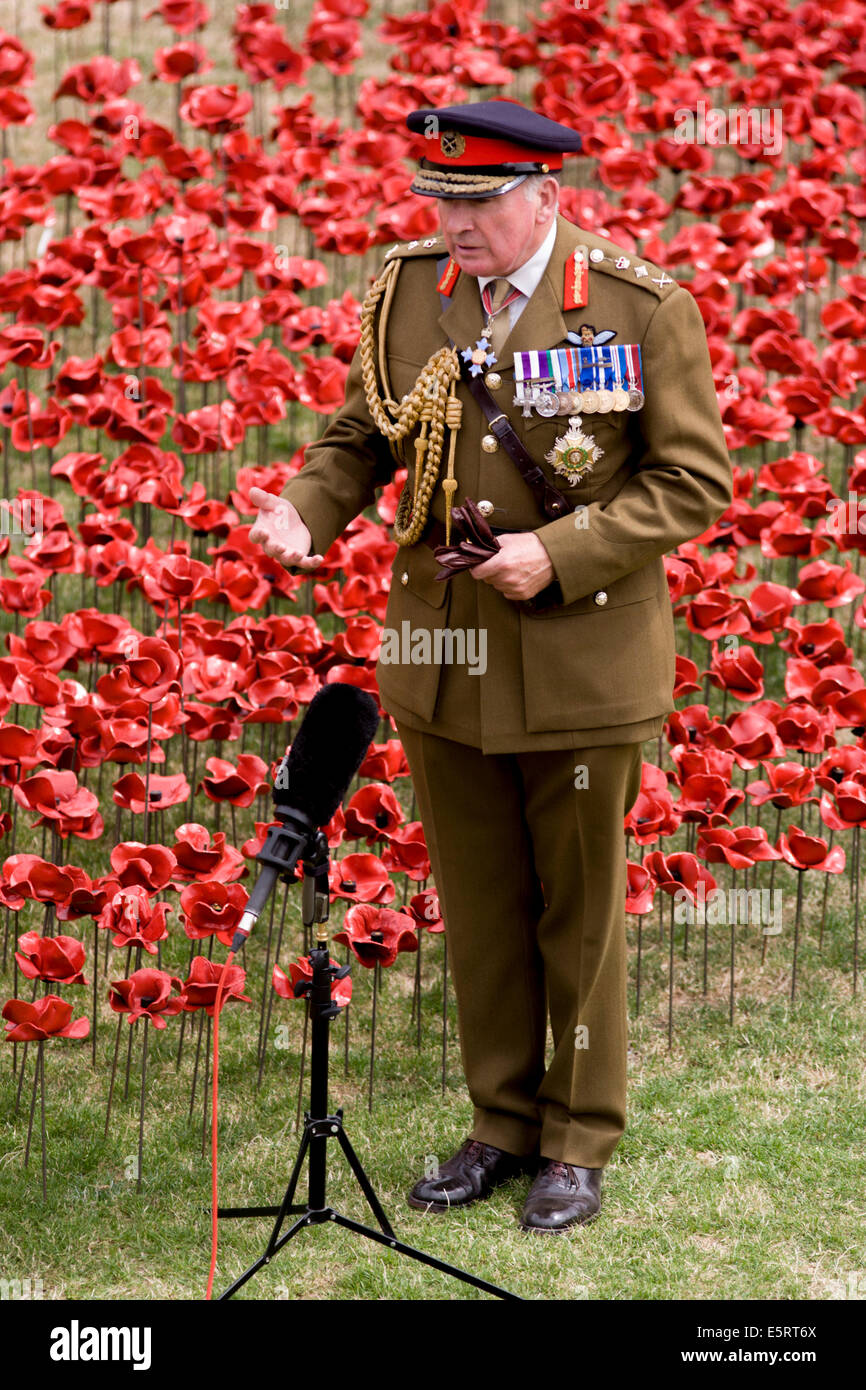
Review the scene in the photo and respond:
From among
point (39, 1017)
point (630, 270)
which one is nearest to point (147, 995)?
point (39, 1017)

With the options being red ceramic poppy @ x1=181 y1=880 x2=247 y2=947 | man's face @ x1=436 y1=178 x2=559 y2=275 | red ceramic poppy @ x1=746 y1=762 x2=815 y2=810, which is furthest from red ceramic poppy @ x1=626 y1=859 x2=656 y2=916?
man's face @ x1=436 y1=178 x2=559 y2=275

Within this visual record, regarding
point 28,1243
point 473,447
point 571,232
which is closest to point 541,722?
point 473,447

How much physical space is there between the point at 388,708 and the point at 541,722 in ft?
1.37

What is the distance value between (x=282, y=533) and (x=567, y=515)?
58 centimetres

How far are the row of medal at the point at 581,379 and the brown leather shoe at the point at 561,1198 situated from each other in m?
1.71

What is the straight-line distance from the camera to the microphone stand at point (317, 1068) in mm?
3400

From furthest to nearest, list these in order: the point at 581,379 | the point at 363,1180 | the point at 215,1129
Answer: the point at 363,1180 < the point at 581,379 < the point at 215,1129

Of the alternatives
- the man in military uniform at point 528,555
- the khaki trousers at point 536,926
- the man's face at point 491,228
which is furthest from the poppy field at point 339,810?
the man's face at point 491,228

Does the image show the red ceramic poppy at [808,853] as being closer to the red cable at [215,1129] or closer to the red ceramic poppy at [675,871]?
A: the red ceramic poppy at [675,871]

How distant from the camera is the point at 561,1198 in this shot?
13.7ft

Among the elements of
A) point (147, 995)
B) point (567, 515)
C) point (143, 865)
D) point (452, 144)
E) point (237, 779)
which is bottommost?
point (147, 995)

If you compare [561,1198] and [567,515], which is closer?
[567,515]

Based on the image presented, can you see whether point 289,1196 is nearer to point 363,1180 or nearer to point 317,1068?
point 363,1180

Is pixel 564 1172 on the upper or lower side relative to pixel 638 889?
lower
